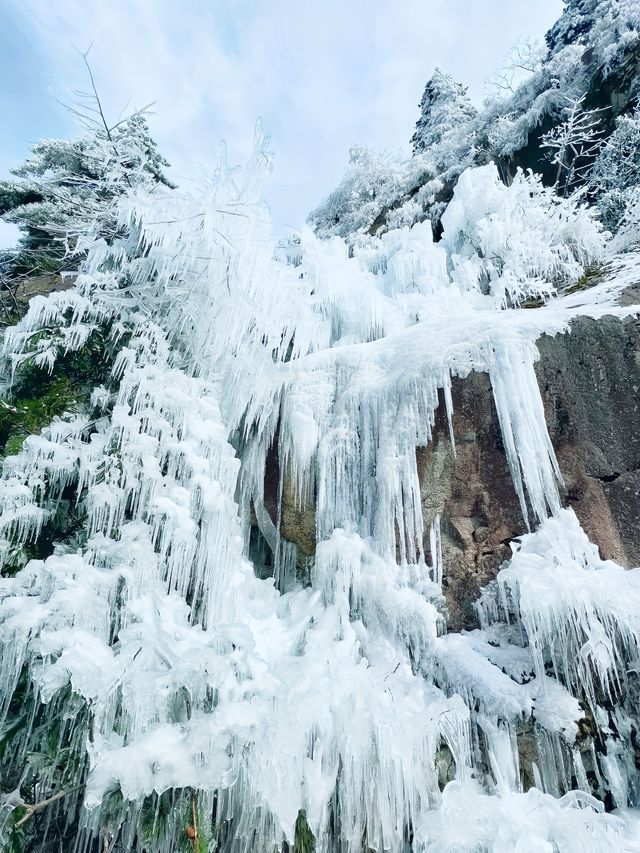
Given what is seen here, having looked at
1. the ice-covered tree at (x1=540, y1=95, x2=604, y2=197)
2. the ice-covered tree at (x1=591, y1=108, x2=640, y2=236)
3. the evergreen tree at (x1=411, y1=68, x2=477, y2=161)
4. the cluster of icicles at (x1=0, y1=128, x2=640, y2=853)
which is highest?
the evergreen tree at (x1=411, y1=68, x2=477, y2=161)

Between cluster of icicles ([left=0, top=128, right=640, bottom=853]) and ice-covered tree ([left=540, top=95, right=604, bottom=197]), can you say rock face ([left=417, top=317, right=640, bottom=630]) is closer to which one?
cluster of icicles ([left=0, top=128, right=640, bottom=853])

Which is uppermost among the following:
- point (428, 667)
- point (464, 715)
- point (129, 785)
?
point (428, 667)

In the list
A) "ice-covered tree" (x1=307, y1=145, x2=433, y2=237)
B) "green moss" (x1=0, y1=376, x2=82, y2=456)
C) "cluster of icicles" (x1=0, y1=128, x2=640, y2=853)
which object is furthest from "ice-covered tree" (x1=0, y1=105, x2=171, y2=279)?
"ice-covered tree" (x1=307, y1=145, x2=433, y2=237)

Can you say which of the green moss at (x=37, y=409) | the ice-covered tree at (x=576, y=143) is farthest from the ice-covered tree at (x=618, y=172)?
the green moss at (x=37, y=409)

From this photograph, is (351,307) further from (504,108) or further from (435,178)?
(504,108)

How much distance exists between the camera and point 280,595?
15.1 feet

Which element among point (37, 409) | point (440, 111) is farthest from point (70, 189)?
point (440, 111)

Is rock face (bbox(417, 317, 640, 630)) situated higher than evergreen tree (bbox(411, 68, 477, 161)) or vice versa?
evergreen tree (bbox(411, 68, 477, 161))

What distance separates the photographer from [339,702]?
122 inches

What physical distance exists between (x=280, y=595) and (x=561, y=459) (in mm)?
2791

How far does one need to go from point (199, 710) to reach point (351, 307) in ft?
17.1

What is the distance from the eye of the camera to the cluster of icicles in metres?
2.74

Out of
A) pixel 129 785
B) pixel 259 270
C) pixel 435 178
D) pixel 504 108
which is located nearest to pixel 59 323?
pixel 259 270

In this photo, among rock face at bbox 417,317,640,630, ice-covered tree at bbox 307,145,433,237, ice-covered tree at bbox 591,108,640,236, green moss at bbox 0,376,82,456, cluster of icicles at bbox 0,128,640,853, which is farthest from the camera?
ice-covered tree at bbox 307,145,433,237
